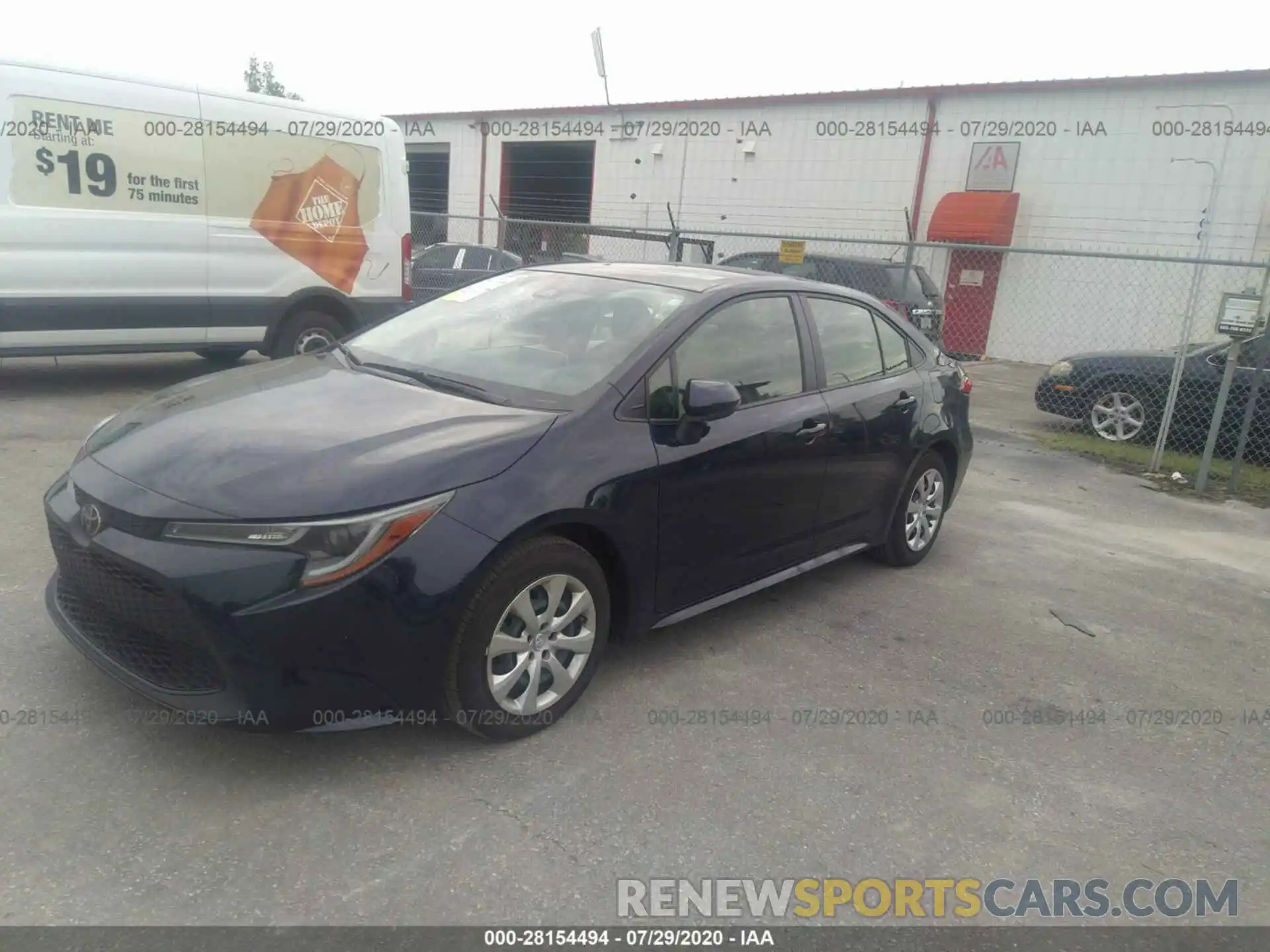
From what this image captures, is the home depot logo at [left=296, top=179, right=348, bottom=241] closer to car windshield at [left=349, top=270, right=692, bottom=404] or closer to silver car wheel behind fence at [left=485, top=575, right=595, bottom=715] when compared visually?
car windshield at [left=349, top=270, right=692, bottom=404]

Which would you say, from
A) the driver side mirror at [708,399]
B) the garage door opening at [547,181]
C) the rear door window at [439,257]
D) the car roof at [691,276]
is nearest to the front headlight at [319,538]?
the driver side mirror at [708,399]

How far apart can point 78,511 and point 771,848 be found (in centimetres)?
236

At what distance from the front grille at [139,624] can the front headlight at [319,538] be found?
0.20 metres

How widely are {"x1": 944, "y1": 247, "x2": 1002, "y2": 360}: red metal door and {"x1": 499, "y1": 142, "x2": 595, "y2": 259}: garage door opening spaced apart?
30.8ft

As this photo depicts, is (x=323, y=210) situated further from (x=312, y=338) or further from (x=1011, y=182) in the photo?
(x=1011, y=182)

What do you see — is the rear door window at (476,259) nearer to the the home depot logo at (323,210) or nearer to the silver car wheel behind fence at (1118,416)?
the the home depot logo at (323,210)

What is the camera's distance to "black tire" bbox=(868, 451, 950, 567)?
16.6ft

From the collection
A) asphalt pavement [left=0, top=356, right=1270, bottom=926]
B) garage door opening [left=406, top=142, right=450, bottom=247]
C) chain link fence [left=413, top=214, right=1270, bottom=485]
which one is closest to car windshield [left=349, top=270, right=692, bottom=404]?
asphalt pavement [left=0, top=356, right=1270, bottom=926]

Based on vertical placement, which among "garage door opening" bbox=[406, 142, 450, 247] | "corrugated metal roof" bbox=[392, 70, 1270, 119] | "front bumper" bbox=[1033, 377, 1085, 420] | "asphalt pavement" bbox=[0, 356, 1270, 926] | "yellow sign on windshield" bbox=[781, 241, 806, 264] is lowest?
"asphalt pavement" bbox=[0, 356, 1270, 926]

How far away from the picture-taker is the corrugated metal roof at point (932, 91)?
47.4 ft

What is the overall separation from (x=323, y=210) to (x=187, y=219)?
4.07ft

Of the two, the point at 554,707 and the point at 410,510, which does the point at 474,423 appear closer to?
the point at 410,510
